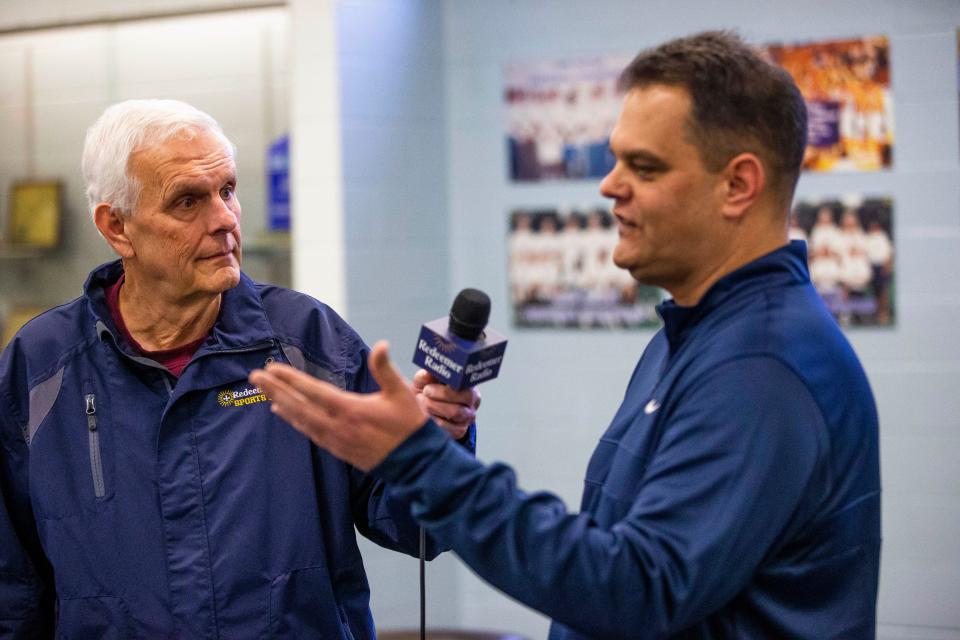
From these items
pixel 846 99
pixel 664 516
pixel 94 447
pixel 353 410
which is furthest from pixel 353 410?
pixel 846 99

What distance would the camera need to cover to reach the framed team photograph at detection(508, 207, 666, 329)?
4.13 meters

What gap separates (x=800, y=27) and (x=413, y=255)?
1509mm

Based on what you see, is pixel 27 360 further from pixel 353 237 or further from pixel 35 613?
pixel 353 237

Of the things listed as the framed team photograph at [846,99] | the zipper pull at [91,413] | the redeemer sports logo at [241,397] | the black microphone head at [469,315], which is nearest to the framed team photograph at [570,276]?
the framed team photograph at [846,99]

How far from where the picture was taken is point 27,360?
192 centimetres

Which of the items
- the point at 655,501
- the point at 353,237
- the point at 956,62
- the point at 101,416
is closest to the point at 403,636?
the point at 353,237

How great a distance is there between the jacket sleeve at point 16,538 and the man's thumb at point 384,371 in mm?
889

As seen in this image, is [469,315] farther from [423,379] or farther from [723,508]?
[723,508]

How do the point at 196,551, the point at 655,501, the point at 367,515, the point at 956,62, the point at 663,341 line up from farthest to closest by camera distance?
the point at 956,62, the point at 367,515, the point at 196,551, the point at 663,341, the point at 655,501

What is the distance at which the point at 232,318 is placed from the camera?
1921 mm

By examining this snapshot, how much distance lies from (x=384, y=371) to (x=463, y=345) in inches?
9.9

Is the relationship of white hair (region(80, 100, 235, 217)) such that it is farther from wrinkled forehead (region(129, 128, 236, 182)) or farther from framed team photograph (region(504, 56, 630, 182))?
framed team photograph (region(504, 56, 630, 182))

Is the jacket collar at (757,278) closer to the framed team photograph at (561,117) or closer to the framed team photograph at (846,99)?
the framed team photograph at (846,99)

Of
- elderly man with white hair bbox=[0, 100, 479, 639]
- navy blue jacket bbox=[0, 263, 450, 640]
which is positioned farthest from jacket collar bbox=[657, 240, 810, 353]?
navy blue jacket bbox=[0, 263, 450, 640]
